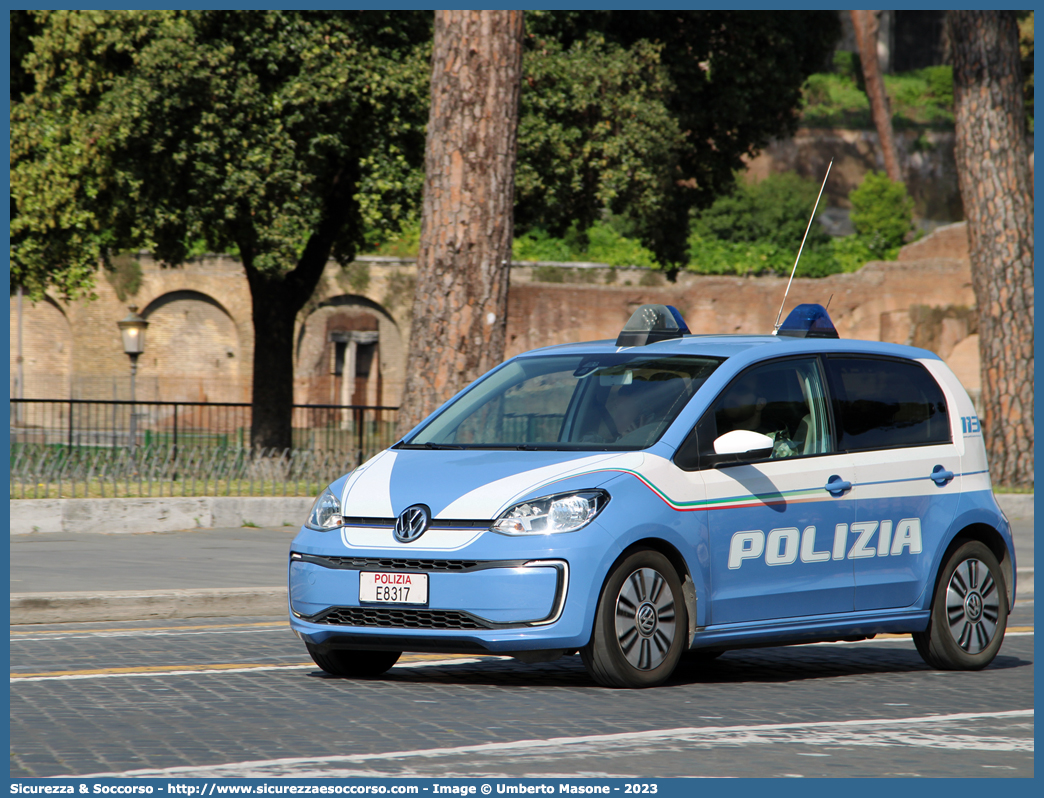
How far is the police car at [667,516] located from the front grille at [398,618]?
10 millimetres

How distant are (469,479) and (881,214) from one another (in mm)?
56680

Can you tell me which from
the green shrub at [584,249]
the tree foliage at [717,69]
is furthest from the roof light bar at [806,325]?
the green shrub at [584,249]

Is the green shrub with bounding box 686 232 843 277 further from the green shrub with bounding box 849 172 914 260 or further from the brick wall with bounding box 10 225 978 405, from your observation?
the green shrub with bounding box 849 172 914 260

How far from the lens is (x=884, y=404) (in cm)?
834

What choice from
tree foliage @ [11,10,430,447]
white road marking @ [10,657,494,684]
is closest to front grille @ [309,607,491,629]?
white road marking @ [10,657,494,684]

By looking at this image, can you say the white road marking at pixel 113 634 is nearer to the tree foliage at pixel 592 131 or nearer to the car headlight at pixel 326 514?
the car headlight at pixel 326 514

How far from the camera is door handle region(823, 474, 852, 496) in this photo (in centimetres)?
786

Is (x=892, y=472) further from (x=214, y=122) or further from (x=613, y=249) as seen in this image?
(x=613, y=249)

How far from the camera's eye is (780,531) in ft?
25.0

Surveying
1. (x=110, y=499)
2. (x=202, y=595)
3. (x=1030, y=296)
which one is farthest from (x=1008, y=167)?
(x=202, y=595)

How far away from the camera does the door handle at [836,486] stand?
25.8ft

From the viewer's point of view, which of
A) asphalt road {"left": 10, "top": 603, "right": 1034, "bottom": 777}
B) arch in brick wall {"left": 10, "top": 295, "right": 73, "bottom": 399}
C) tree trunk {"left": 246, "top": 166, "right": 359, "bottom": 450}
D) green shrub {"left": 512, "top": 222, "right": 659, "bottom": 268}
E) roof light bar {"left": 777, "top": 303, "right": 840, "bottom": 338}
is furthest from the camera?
green shrub {"left": 512, "top": 222, "right": 659, "bottom": 268}

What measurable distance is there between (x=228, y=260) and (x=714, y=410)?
4413 cm

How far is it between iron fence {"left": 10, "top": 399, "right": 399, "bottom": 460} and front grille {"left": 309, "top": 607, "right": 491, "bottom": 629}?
12.7 metres
